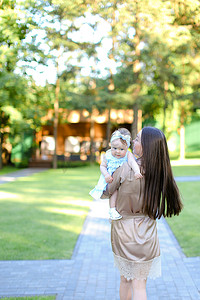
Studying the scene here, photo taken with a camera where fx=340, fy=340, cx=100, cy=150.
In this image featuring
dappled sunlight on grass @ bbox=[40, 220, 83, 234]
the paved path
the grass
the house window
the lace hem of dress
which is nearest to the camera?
the lace hem of dress

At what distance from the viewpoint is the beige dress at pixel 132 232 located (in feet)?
8.67

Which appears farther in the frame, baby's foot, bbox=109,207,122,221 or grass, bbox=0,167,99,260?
grass, bbox=0,167,99,260

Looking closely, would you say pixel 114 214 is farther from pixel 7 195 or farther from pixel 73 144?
pixel 73 144

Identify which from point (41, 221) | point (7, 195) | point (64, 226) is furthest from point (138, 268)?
point (7, 195)

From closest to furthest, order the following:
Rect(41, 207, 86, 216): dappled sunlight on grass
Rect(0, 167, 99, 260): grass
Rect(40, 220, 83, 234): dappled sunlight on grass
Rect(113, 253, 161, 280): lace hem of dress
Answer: Rect(113, 253, 161, 280): lace hem of dress, Rect(0, 167, 99, 260): grass, Rect(40, 220, 83, 234): dappled sunlight on grass, Rect(41, 207, 86, 216): dappled sunlight on grass

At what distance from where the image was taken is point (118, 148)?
2.69 metres

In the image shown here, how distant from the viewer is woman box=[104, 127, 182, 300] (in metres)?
2.63

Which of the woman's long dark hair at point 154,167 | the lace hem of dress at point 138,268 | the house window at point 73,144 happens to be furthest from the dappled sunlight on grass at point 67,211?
the house window at point 73,144

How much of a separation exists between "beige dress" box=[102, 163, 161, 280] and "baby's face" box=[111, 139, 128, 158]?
10cm

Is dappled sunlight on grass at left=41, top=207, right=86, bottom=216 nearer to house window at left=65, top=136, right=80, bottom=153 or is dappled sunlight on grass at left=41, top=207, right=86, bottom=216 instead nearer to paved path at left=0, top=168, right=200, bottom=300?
paved path at left=0, top=168, right=200, bottom=300

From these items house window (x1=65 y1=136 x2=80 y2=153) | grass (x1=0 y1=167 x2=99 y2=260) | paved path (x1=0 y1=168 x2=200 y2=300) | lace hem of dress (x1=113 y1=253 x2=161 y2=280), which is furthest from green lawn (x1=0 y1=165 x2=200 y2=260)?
house window (x1=65 y1=136 x2=80 y2=153)

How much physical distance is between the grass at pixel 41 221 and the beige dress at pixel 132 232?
9.16 feet

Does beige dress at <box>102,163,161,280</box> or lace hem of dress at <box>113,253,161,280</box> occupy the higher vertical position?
beige dress at <box>102,163,161,280</box>

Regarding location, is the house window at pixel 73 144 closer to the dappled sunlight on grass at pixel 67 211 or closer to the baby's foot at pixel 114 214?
the dappled sunlight on grass at pixel 67 211
